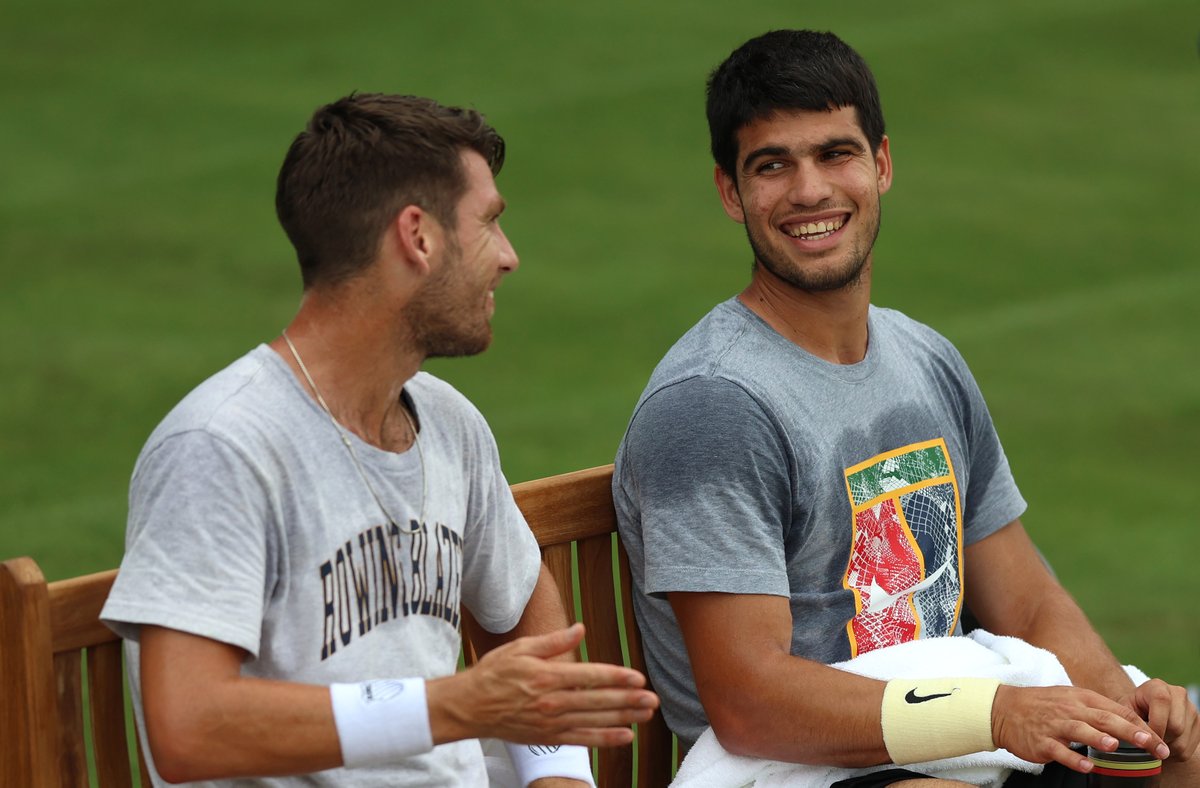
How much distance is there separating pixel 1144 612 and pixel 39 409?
490 cm

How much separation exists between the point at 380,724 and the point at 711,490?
37.6 inches

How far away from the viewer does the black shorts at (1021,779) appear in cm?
372

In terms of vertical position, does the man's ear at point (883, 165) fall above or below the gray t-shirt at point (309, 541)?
above

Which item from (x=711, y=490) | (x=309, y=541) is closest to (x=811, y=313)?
(x=711, y=490)

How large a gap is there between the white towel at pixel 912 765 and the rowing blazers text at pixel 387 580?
24.1 inches

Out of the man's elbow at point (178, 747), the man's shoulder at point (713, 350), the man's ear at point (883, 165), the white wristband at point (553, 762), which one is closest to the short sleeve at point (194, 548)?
the man's elbow at point (178, 747)

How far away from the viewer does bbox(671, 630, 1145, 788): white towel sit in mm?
3799

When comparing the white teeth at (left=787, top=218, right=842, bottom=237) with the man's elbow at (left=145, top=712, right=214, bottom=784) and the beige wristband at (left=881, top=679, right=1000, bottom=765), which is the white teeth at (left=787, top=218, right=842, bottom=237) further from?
the man's elbow at (left=145, top=712, right=214, bottom=784)

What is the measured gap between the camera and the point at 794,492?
153 inches

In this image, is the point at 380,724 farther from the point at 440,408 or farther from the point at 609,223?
the point at 609,223

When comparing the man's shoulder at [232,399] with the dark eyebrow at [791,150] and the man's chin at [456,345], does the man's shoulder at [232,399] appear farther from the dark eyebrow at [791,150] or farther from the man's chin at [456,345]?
the dark eyebrow at [791,150]

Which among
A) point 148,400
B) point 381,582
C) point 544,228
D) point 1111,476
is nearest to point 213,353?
point 148,400

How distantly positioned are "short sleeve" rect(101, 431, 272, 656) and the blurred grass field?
417 cm

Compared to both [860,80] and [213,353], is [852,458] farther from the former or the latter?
[213,353]
